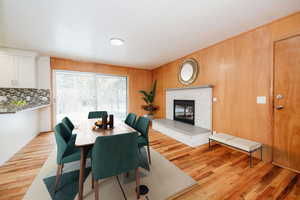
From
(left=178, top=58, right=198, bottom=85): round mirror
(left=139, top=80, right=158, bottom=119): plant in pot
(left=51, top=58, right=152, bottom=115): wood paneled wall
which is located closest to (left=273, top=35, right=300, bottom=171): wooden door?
(left=178, top=58, right=198, bottom=85): round mirror

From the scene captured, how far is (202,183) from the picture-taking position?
1586mm

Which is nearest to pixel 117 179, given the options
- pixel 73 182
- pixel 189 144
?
pixel 73 182

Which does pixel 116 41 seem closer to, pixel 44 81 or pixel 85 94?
pixel 85 94

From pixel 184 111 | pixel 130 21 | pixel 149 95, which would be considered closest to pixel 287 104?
pixel 184 111

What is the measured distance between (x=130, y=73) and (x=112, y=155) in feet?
13.8

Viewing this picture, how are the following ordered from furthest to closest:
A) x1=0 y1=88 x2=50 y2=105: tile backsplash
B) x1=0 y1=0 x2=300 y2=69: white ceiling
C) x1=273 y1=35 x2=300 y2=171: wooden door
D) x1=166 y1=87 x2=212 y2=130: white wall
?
1. x1=0 y1=88 x2=50 y2=105: tile backsplash
2. x1=166 y1=87 x2=212 y2=130: white wall
3. x1=273 y1=35 x2=300 y2=171: wooden door
4. x1=0 y1=0 x2=300 y2=69: white ceiling

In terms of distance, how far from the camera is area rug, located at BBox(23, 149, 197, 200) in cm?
139

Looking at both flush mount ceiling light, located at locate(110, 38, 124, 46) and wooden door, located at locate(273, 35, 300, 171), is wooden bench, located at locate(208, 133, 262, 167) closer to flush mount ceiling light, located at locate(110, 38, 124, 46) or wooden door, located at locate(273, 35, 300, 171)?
wooden door, located at locate(273, 35, 300, 171)

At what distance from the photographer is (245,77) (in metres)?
2.34

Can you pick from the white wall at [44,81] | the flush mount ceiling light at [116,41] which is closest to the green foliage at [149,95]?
the flush mount ceiling light at [116,41]

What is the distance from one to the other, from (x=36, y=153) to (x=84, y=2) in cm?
305

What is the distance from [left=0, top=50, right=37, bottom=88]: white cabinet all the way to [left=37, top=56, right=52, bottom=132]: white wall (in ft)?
0.73

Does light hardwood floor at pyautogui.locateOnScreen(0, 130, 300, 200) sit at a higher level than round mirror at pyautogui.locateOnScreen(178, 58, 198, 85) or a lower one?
lower

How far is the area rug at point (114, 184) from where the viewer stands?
139 centimetres
